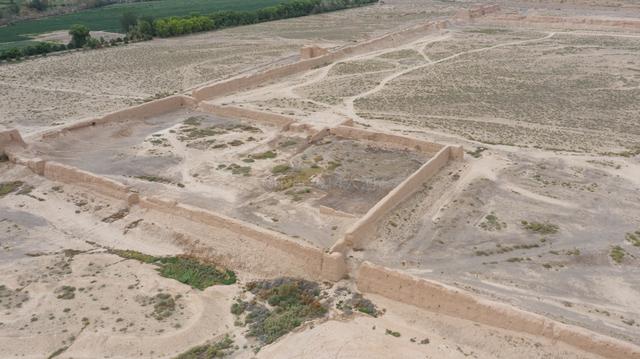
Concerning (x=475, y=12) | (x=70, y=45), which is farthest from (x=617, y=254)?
(x=475, y=12)

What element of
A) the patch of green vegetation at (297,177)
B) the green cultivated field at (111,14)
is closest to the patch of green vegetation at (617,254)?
the patch of green vegetation at (297,177)

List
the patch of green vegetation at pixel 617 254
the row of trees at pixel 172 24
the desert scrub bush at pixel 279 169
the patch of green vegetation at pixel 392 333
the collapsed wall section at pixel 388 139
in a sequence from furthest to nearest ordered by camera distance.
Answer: the row of trees at pixel 172 24 < the collapsed wall section at pixel 388 139 < the desert scrub bush at pixel 279 169 < the patch of green vegetation at pixel 617 254 < the patch of green vegetation at pixel 392 333

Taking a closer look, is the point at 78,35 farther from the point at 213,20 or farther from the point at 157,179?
the point at 157,179

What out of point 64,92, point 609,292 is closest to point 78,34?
point 64,92

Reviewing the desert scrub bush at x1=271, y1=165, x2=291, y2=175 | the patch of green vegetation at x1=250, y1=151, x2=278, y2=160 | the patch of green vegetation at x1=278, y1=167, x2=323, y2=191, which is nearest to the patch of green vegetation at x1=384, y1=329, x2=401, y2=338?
the patch of green vegetation at x1=278, y1=167, x2=323, y2=191

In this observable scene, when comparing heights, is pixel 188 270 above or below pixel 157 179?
below

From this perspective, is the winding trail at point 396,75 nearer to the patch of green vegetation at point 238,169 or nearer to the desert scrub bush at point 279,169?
the desert scrub bush at point 279,169
